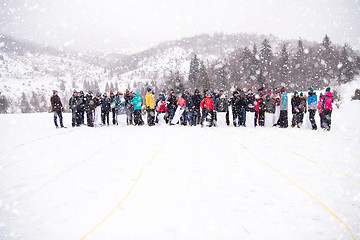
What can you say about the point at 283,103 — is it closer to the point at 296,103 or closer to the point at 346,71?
the point at 296,103

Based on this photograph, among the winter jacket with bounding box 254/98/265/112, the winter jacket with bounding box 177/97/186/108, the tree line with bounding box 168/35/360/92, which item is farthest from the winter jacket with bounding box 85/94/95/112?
the tree line with bounding box 168/35/360/92

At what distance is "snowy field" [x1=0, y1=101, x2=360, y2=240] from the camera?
3.17m

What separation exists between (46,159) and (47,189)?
2.35 m

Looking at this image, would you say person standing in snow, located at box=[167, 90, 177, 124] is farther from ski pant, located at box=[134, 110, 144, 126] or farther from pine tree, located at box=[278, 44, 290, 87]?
pine tree, located at box=[278, 44, 290, 87]

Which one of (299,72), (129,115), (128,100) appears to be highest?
(299,72)

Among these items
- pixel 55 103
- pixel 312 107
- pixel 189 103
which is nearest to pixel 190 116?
pixel 189 103

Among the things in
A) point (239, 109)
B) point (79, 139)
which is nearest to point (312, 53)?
point (239, 109)

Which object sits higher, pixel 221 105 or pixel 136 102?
pixel 136 102

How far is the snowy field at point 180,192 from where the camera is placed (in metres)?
3.17

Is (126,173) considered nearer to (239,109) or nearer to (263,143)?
(263,143)

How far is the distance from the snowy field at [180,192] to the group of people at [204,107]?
16.3 feet

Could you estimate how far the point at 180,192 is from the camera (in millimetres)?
4207

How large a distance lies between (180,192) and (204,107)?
341 inches

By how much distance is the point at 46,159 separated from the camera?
6.38m
